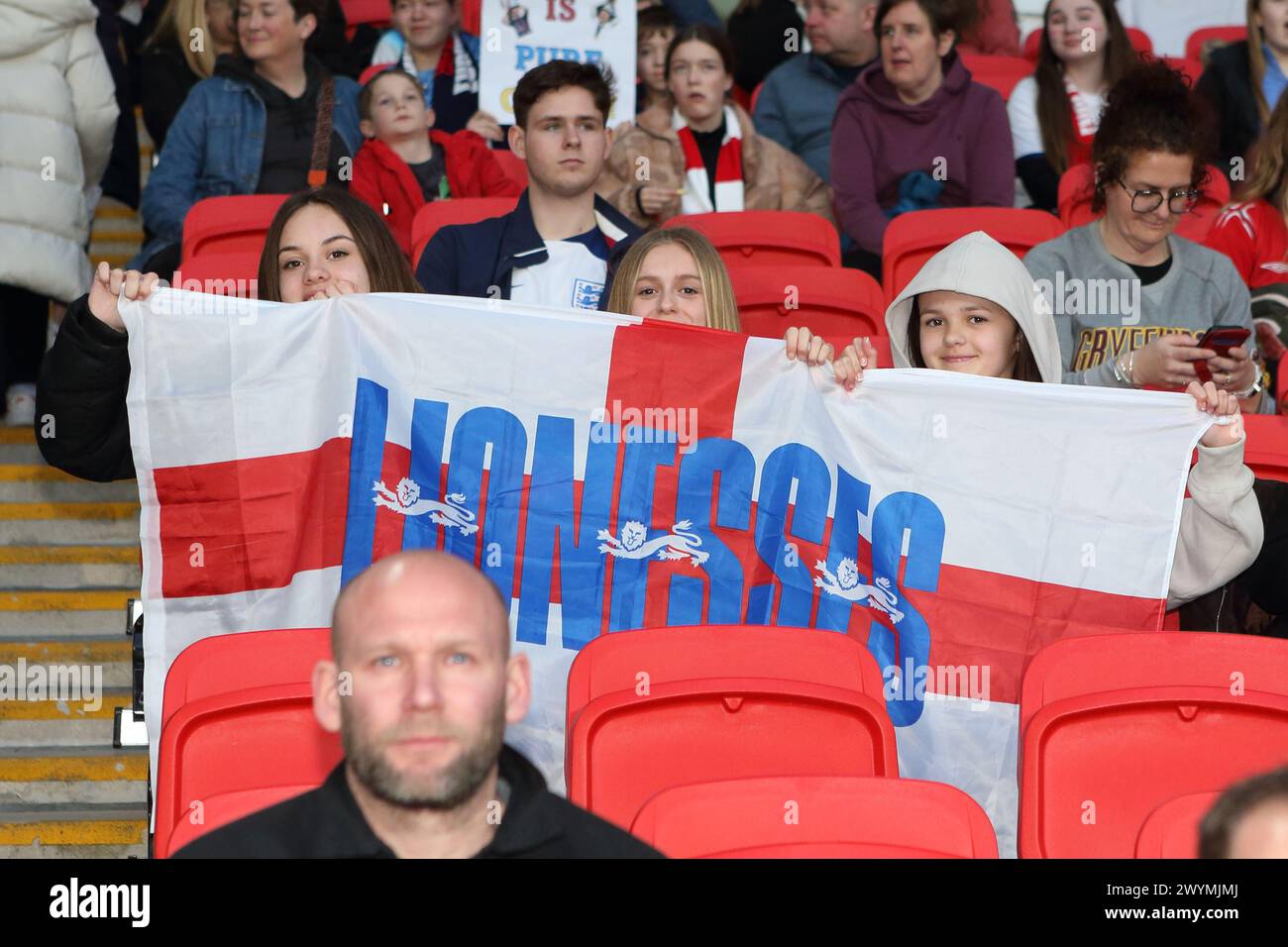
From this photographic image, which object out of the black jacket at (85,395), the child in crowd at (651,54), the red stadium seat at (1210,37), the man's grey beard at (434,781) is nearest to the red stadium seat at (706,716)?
the man's grey beard at (434,781)

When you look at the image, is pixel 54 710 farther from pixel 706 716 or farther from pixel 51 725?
pixel 706 716

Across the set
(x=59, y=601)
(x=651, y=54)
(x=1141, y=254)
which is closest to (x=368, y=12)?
(x=651, y=54)

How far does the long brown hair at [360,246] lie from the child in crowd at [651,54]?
2.99 meters

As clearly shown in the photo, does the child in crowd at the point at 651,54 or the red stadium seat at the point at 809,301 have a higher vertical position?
the child in crowd at the point at 651,54

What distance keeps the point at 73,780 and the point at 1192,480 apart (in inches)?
121

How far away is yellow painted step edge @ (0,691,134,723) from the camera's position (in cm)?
506

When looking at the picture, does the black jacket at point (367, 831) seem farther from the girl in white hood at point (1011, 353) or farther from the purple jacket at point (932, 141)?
the purple jacket at point (932, 141)

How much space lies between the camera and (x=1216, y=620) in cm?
471

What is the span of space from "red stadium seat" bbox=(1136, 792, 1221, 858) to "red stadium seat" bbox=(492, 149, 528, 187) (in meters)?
4.65

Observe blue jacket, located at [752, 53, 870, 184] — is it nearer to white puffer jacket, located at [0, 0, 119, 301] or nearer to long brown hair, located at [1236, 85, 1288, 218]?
long brown hair, located at [1236, 85, 1288, 218]

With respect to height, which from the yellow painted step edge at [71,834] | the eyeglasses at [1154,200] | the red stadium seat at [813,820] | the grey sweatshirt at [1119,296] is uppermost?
the eyeglasses at [1154,200]

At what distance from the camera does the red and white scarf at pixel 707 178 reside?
23.0ft
